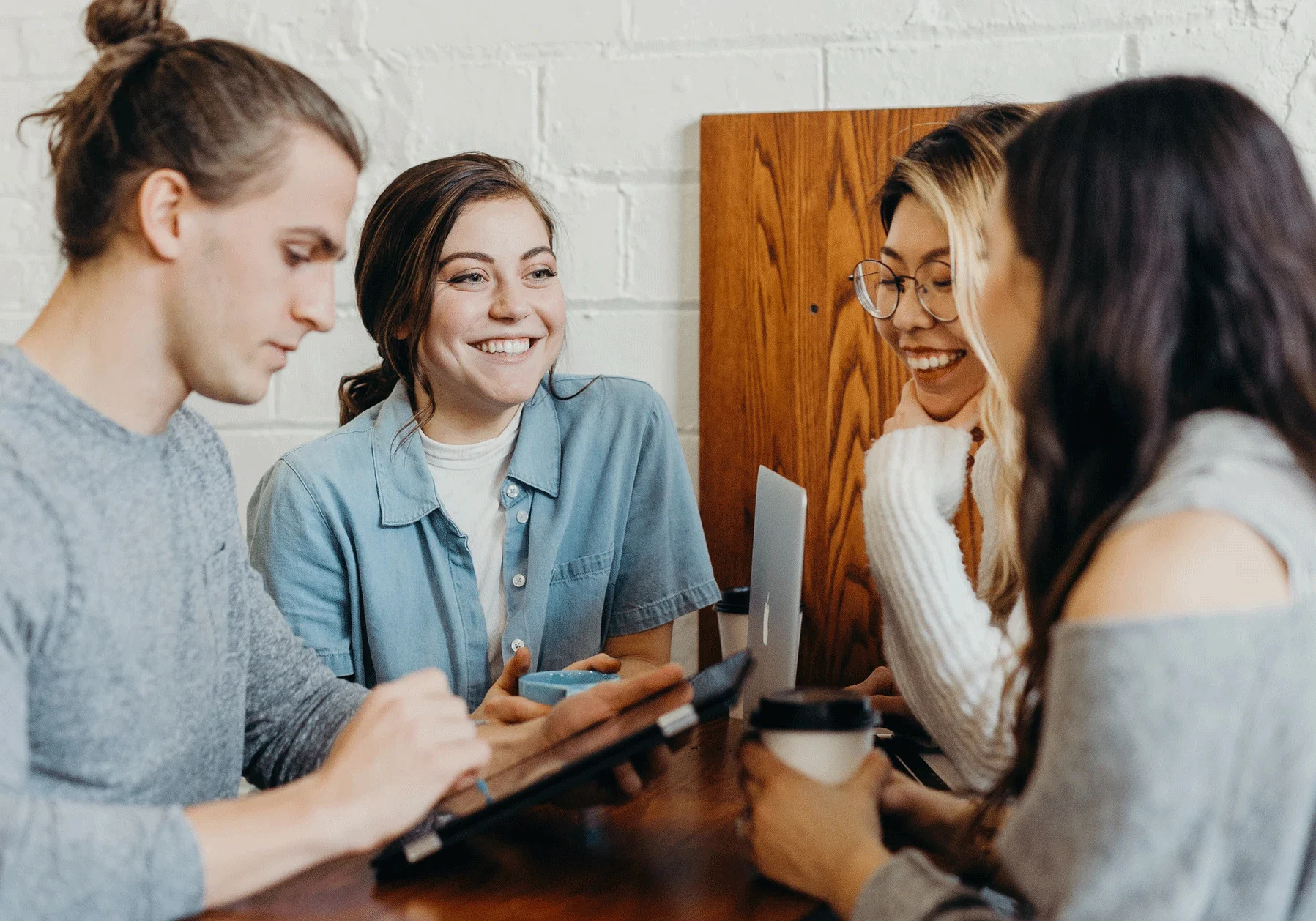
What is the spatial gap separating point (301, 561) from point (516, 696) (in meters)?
0.39

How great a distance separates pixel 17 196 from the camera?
185 cm

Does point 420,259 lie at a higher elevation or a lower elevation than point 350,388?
higher

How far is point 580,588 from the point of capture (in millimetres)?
1514

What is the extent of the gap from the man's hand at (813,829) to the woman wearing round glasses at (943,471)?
0.20 metres

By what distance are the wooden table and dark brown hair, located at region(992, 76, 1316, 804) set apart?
274 millimetres

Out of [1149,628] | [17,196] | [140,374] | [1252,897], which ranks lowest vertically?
[1252,897]

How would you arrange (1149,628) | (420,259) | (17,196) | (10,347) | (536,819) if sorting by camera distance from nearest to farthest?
(1149,628) → (10,347) → (536,819) → (420,259) → (17,196)

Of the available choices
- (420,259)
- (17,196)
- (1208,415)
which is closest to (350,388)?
(420,259)

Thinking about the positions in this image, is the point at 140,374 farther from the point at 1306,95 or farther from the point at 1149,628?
the point at 1306,95

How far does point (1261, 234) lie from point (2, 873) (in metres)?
0.76

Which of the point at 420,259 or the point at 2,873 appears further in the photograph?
the point at 420,259

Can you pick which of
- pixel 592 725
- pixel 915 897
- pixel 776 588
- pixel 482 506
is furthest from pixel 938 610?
pixel 482 506

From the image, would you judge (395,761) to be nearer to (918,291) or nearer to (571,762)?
(571,762)

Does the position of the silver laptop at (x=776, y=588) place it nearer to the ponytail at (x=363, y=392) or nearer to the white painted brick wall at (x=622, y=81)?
the white painted brick wall at (x=622, y=81)
